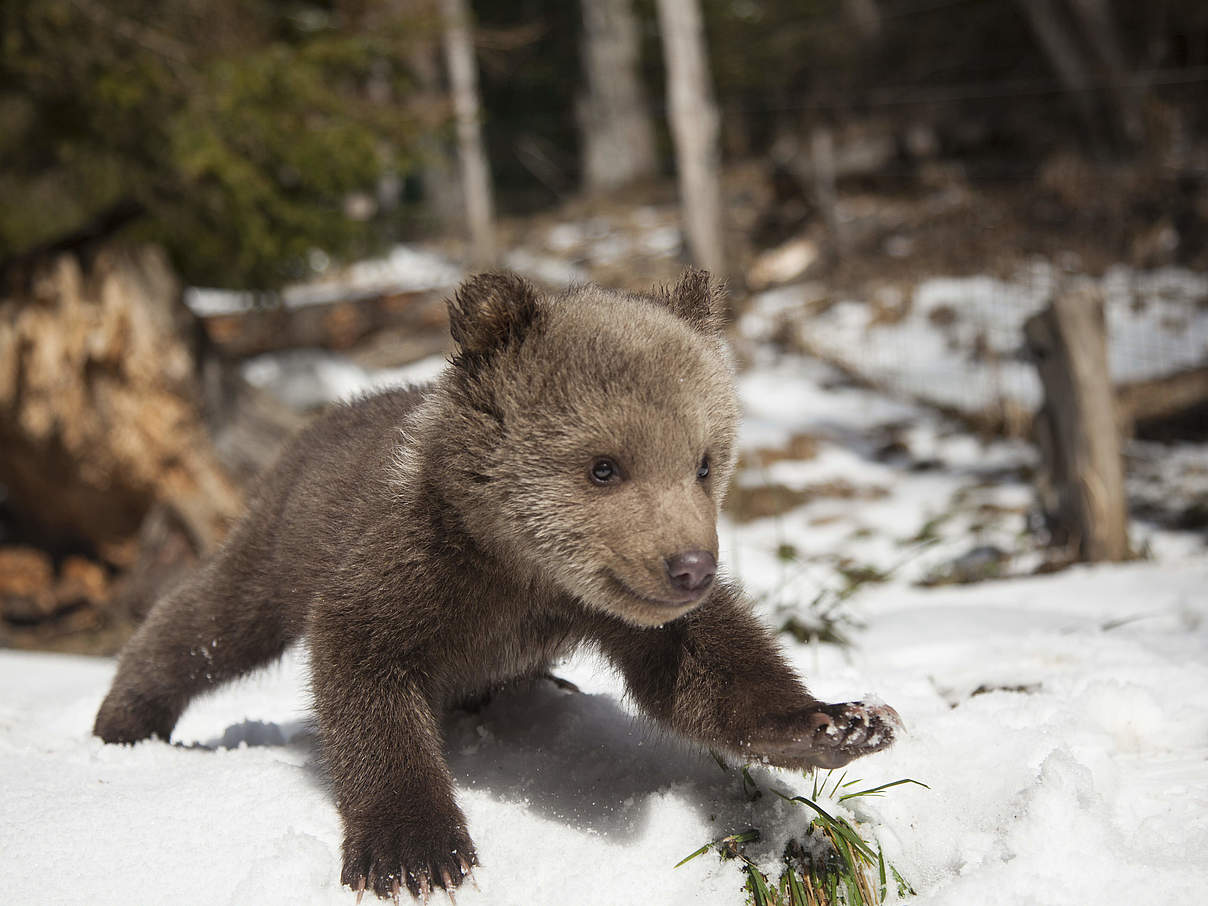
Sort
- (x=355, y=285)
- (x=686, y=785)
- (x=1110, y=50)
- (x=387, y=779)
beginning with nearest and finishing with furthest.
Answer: (x=387, y=779)
(x=686, y=785)
(x=1110, y=50)
(x=355, y=285)

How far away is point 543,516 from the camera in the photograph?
2482mm

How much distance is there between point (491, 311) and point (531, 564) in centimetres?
63

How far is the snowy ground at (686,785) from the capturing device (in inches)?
92.8

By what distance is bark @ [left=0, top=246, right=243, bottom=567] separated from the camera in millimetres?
7645

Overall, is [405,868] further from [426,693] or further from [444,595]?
[444,595]

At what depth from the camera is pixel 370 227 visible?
8.64 m

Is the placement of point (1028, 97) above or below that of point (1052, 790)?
above

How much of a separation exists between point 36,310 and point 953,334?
26.0ft

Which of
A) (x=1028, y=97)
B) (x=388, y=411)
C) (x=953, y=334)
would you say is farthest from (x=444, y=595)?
(x=1028, y=97)

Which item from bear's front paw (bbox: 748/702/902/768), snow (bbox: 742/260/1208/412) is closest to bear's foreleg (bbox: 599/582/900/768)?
bear's front paw (bbox: 748/702/902/768)

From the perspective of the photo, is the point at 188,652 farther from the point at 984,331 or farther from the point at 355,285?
the point at 355,285

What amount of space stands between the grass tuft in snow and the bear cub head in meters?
0.63

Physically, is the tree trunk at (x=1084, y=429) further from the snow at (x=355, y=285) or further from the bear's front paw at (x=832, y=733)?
the snow at (x=355, y=285)

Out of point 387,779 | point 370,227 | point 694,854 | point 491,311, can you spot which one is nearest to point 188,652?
point 387,779
